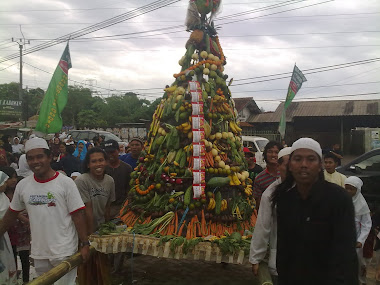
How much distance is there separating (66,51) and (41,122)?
5.08ft

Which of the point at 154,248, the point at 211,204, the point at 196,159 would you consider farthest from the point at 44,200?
the point at 211,204

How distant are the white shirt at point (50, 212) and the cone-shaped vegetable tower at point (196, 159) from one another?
99 centimetres

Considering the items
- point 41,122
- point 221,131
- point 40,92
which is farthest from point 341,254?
point 40,92

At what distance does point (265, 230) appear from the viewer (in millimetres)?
2361

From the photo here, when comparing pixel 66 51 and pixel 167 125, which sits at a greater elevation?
pixel 66 51

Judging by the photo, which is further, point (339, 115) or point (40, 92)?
point (40, 92)

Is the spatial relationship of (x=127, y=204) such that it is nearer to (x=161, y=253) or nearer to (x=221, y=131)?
(x=161, y=253)

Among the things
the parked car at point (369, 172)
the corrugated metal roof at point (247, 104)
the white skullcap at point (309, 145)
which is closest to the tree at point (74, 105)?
the corrugated metal roof at point (247, 104)

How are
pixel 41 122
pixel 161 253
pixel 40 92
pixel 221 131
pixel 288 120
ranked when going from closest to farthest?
pixel 161 253, pixel 221 131, pixel 41 122, pixel 288 120, pixel 40 92

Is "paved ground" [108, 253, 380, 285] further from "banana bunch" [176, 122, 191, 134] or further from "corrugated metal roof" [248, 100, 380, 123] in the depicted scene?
"corrugated metal roof" [248, 100, 380, 123]

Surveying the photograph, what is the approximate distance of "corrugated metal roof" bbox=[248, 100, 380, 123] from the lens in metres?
20.4

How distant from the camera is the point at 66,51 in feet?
20.5

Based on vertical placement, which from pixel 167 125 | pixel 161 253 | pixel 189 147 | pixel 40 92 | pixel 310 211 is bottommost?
pixel 161 253

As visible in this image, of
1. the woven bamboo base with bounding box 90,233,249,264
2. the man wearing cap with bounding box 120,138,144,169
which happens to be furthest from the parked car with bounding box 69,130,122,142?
the woven bamboo base with bounding box 90,233,249,264
